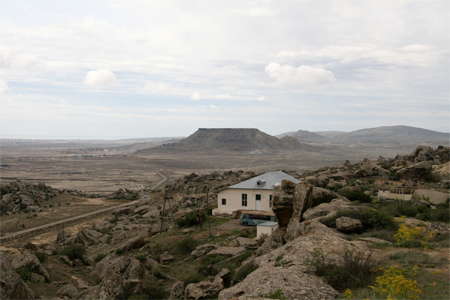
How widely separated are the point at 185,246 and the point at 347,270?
47.7ft

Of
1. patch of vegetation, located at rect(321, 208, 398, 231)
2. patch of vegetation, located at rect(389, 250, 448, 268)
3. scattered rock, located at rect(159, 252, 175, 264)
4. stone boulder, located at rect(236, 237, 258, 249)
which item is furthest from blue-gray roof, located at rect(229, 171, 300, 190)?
patch of vegetation, located at rect(389, 250, 448, 268)

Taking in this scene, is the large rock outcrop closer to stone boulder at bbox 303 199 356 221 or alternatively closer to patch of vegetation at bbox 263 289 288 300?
stone boulder at bbox 303 199 356 221

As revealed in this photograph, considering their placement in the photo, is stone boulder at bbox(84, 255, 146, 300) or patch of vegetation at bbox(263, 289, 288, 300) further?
stone boulder at bbox(84, 255, 146, 300)

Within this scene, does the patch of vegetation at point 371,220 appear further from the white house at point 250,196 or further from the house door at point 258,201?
the house door at point 258,201

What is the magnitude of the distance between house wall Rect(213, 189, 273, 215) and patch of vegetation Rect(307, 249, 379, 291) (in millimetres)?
21190

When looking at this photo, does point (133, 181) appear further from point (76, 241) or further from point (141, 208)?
point (76, 241)

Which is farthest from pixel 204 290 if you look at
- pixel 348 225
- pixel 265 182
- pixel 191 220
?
pixel 265 182

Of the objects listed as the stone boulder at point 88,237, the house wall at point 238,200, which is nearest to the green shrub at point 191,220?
the house wall at point 238,200

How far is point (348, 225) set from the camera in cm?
1595

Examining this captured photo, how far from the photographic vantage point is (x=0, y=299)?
14.6 metres

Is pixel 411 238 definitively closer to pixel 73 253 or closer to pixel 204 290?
pixel 204 290

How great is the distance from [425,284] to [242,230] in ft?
57.1

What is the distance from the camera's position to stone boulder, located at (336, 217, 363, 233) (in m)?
15.9

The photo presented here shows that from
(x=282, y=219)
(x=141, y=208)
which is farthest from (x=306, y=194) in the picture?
(x=141, y=208)
